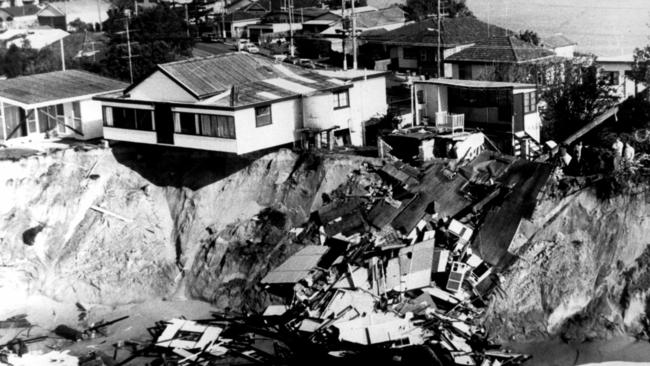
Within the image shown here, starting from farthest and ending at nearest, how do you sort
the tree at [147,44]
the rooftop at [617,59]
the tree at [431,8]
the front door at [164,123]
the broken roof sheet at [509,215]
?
1. the tree at [431,8]
2. the tree at [147,44]
3. the rooftop at [617,59]
4. the front door at [164,123]
5. the broken roof sheet at [509,215]

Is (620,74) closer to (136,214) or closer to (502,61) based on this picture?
(502,61)

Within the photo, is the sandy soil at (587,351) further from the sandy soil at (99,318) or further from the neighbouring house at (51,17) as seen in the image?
the neighbouring house at (51,17)

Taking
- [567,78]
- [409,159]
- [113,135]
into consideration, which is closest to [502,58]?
[567,78]

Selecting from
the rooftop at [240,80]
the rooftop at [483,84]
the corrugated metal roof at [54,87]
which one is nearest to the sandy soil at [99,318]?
the rooftop at [240,80]

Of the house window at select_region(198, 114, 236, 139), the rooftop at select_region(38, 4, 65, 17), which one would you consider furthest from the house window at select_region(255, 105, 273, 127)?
the rooftop at select_region(38, 4, 65, 17)

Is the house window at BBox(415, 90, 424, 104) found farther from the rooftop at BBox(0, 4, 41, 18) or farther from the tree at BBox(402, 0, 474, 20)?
the rooftop at BBox(0, 4, 41, 18)
